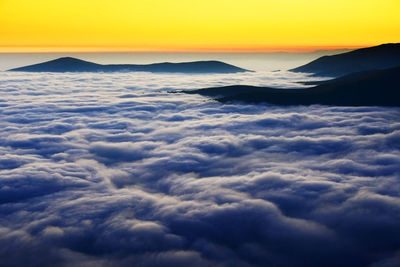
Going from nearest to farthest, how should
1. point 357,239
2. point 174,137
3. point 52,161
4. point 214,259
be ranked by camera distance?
point 214,259
point 357,239
point 52,161
point 174,137

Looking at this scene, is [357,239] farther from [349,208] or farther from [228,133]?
[228,133]

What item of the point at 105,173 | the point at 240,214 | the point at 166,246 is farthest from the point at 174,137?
the point at 166,246

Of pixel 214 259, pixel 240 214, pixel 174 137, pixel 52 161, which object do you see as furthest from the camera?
pixel 174 137

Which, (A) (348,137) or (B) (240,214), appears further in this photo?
(A) (348,137)

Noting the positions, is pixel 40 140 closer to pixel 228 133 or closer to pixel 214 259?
pixel 228 133

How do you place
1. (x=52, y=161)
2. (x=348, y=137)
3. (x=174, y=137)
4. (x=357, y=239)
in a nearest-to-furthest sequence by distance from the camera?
(x=357, y=239) < (x=52, y=161) < (x=348, y=137) < (x=174, y=137)

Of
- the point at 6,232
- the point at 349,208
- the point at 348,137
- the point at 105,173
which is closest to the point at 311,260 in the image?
the point at 349,208
